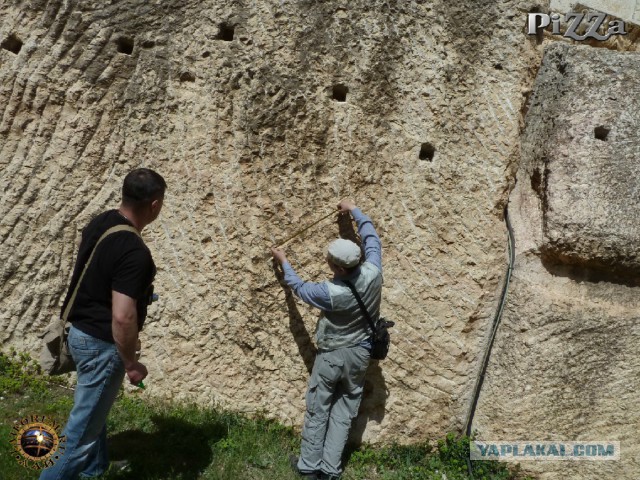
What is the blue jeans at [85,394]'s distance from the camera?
2.37m

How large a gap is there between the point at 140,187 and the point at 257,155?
1159 mm

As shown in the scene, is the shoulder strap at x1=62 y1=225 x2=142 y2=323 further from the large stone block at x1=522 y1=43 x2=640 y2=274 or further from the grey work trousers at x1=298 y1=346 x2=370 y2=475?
the large stone block at x1=522 y1=43 x2=640 y2=274

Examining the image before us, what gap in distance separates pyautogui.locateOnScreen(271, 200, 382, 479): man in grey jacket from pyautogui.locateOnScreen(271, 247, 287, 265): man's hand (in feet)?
0.05

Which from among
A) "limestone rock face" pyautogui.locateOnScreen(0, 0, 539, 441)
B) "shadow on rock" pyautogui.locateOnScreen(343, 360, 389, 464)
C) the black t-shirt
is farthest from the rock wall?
the black t-shirt

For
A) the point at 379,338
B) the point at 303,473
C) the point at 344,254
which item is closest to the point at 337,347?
the point at 379,338

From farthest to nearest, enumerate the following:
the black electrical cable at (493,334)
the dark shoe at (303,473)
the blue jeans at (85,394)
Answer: the black electrical cable at (493,334) < the dark shoe at (303,473) < the blue jeans at (85,394)

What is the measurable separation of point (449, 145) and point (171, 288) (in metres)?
1.91

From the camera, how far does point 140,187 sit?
7.79 feet

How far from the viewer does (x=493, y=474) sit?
353 cm

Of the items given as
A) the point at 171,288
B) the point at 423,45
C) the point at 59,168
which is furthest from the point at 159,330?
the point at 423,45

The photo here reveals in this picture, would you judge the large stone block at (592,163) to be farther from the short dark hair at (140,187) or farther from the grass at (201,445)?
the short dark hair at (140,187)

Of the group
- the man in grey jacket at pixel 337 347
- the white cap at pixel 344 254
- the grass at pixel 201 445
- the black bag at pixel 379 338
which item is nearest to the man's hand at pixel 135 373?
the grass at pixel 201 445

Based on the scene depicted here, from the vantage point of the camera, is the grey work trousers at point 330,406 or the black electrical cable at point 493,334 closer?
the grey work trousers at point 330,406

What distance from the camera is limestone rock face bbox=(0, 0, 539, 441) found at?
134 inches
